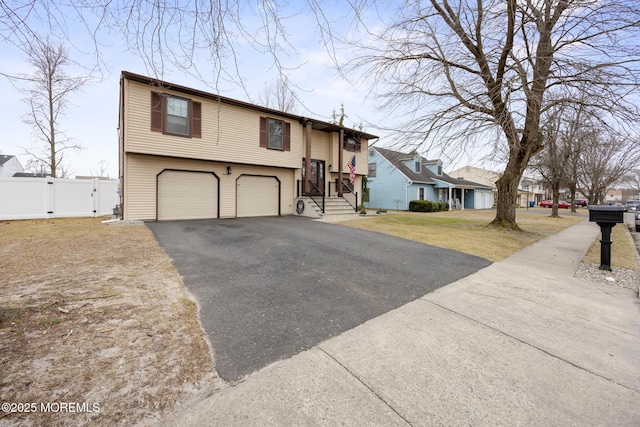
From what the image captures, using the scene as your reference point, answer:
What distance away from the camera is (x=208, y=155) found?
1178 centimetres

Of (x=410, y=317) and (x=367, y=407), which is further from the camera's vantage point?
(x=410, y=317)

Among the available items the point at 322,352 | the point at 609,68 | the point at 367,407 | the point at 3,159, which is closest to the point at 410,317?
the point at 322,352

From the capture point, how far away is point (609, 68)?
6.62 meters

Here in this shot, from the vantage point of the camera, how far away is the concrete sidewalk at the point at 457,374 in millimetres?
1717

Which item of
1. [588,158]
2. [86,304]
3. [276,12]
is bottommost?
[86,304]

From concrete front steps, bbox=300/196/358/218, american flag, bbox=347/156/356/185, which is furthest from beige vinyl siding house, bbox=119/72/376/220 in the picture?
concrete front steps, bbox=300/196/358/218

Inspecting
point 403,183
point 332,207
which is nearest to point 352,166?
point 332,207

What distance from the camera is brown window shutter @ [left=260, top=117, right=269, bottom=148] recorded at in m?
13.4

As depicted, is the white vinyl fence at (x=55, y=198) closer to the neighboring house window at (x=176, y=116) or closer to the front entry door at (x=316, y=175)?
the neighboring house window at (x=176, y=116)

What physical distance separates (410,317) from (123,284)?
3827 millimetres

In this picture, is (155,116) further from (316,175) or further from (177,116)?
(316,175)

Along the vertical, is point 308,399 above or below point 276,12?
below

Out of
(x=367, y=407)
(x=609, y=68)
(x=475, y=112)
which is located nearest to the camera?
(x=367, y=407)

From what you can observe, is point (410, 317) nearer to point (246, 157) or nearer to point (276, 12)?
point (276, 12)
